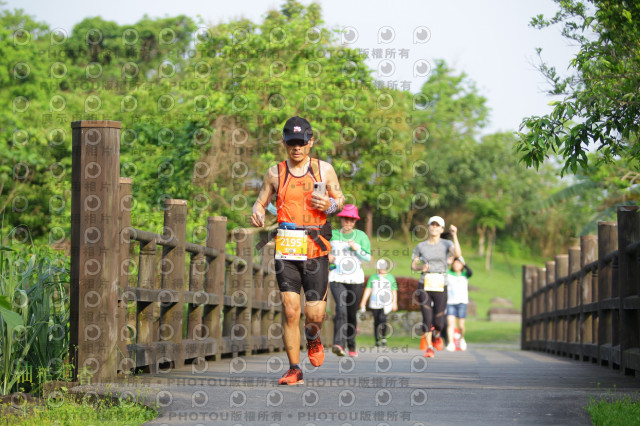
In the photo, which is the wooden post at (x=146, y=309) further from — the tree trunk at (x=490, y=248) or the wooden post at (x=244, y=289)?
the tree trunk at (x=490, y=248)

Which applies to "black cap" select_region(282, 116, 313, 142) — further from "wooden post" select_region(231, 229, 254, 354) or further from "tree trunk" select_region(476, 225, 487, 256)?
"tree trunk" select_region(476, 225, 487, 256)

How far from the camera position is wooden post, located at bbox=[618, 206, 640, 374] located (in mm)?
8672

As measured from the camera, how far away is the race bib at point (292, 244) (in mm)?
7133

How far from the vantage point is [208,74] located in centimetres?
2525

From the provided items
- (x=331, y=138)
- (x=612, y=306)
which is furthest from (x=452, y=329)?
(x=331, y=138)

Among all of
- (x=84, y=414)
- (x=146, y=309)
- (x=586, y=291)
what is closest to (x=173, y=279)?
(x=146, y=309)

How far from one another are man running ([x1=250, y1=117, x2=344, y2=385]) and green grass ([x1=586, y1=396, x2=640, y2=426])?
7.43ft

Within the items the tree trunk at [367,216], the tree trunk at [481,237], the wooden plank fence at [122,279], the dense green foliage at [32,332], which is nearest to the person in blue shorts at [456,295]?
the wooden plank fence at [122,279]

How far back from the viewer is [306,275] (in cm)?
733

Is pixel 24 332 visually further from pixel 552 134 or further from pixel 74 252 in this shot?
pixel 552 134

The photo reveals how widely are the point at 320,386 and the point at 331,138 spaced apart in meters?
19.3

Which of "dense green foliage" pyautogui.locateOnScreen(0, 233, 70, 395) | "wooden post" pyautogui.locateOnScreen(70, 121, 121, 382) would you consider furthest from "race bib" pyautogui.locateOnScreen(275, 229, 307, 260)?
"dense green foliage" pyautogui.locateOnScreen(0, 233, 70, 395)

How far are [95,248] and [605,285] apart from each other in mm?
5848

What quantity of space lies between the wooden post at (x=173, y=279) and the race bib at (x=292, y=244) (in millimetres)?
1326
